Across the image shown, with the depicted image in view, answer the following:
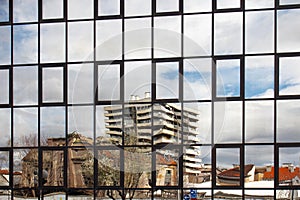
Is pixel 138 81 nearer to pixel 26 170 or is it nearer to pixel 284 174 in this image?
pixel 26 170

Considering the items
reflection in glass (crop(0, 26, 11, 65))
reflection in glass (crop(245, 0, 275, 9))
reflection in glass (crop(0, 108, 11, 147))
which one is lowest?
reflection in glass (crop(0, 108, 11, 147))

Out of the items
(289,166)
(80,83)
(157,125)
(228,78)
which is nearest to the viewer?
(289,166)

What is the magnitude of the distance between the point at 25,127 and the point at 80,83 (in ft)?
1.71

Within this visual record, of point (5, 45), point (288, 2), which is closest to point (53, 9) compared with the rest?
point (5, 45)

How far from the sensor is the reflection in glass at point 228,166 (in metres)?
3.63

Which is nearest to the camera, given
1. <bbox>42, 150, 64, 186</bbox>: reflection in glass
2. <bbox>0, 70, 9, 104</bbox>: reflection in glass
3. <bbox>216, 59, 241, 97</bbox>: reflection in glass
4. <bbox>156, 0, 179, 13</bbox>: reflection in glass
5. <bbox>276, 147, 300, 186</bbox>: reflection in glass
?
<bbox>276, 147, 300, 186</bbox>: reflection in glass

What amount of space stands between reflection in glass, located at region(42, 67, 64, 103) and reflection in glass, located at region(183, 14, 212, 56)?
0.92 metres

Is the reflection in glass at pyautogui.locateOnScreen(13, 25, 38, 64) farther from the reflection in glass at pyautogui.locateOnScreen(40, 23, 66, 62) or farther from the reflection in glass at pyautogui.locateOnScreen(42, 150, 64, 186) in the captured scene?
the reflection in glass at pyautogui.locateOnScreen(42, 150, 64, 186)

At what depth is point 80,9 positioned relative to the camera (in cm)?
391

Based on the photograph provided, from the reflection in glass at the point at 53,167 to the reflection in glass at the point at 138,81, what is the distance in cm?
66

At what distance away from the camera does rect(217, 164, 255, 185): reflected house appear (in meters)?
3.61

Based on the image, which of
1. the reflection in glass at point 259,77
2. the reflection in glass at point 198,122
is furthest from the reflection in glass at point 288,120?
the reflection in glass at point 198,122

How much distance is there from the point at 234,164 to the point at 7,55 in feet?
5.94

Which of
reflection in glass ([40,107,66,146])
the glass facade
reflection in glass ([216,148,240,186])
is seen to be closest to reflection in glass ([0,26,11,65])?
the glass facade
